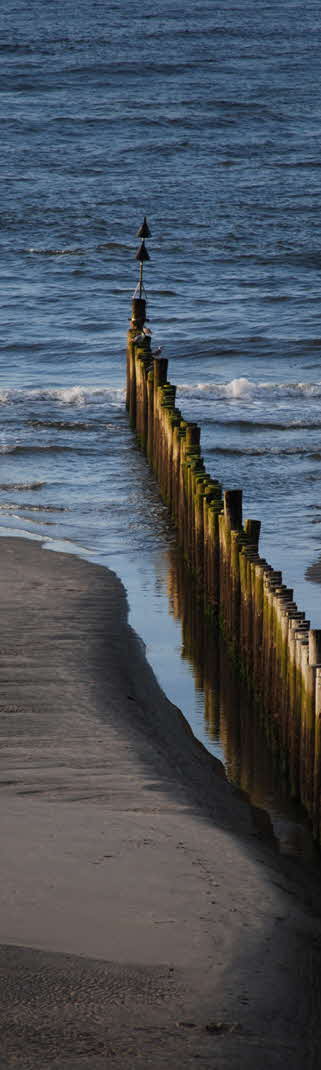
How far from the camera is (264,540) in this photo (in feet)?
51.4

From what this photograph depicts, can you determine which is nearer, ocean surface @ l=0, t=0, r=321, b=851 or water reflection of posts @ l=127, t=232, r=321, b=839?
water reflection of posts @ l=127, t=232, r=321, b=839

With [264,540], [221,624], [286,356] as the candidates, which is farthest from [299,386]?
[221,624]

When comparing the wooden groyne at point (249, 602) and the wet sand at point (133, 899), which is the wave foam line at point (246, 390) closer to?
the wooden groyne at point (249, 602)

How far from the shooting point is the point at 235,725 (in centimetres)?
1087

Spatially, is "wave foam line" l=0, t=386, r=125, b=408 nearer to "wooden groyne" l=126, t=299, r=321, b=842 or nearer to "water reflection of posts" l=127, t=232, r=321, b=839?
"water reflection of posts" l=127, t=232, r=321, b=839

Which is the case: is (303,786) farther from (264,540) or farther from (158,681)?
(264,540)

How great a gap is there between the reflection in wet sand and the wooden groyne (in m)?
0.10

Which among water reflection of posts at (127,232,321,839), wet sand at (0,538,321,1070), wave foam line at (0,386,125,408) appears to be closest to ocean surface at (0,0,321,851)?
wave foam line at (0,386,125,408)

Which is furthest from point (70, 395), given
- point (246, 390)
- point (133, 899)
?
point (133, 899)

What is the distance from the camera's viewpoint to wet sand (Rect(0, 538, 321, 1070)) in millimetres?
6020

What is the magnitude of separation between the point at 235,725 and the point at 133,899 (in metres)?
3.83

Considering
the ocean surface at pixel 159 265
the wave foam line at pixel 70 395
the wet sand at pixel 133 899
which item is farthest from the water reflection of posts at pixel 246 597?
the wave foam line at pixel 70 395

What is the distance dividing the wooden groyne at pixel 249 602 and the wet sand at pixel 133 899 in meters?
0.58

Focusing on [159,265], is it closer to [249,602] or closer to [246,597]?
[246,597]
